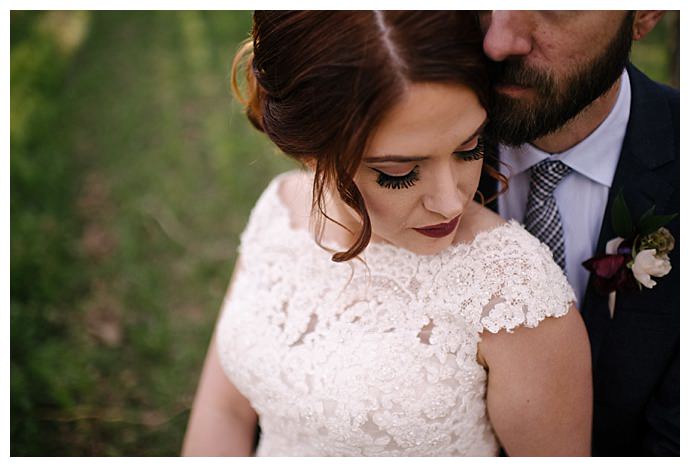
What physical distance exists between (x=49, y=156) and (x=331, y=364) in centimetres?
387

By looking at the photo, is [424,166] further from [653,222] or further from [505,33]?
[653,222]

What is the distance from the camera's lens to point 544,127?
1.78 metres

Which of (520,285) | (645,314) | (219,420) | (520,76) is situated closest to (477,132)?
(520,76)

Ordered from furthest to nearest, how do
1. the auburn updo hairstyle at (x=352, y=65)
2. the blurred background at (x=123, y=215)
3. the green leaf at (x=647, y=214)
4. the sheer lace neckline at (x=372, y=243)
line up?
the blurred background at (x=123, y=215) → the green leaf at (x=647, y=214) → the sheer lace neckline at (x=372, y=243) → the auburn updo hairstyle at (x=352, y=65)

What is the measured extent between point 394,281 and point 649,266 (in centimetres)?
Answer: 74

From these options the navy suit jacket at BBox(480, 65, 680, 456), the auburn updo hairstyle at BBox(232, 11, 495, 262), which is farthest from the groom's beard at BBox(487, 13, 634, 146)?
the navy suit jacket at BBox(480, 65, 680, 456)

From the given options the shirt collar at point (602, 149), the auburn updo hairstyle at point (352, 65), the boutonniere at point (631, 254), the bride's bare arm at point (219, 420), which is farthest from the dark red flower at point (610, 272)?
the bride's bare arm at point (219, 420)

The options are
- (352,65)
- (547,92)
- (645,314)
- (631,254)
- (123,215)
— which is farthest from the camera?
(123,215)

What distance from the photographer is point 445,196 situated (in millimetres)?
1596

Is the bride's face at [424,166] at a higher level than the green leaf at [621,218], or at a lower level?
higher

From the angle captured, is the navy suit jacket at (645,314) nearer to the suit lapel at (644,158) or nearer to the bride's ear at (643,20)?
the suit lapel at (644,158)

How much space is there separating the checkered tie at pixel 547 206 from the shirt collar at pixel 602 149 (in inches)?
1.4

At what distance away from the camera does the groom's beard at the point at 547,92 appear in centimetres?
163
